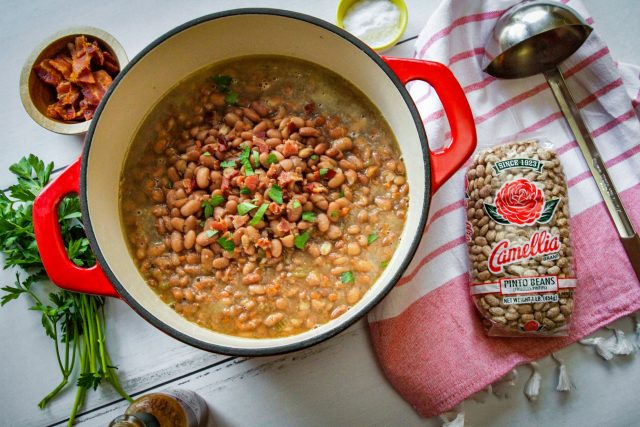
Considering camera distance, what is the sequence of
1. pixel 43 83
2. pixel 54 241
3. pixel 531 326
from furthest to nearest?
1. pixel 43 83
2. pixel 531 326
3. pixel 54 241

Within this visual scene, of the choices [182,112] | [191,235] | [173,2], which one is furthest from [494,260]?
[173,2]

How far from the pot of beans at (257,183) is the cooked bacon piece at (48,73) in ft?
1.20

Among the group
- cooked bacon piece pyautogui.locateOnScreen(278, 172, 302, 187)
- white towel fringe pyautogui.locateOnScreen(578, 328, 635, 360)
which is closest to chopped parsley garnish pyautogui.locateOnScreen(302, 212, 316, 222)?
cooked bacon piece pyautogui.locateOnScreen(278, 172, 302, 187)

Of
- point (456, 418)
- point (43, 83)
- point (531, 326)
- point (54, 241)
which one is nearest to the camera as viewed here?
point (54, 241)

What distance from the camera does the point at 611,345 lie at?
5.97 feet

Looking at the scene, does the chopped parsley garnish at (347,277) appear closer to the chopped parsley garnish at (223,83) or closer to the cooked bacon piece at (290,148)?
the cooked bacon piece at (290,148)

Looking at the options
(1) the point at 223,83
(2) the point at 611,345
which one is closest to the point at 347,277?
(1) the point at 223,83

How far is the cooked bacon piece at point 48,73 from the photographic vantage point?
6.05ft

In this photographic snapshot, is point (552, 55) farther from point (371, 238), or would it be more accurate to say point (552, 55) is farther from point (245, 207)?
point (245, 207)

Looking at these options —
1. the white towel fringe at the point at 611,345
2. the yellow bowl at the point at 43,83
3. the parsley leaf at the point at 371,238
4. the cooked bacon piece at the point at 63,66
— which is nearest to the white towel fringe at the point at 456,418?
the white towel fringe at the point at 611,345

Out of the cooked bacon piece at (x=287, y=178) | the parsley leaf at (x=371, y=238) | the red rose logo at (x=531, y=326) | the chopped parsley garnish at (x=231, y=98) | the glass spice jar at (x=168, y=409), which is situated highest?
the chopped parsley garnish at (x=231, y=98)

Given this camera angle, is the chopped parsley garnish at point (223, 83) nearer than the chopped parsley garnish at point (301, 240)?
No

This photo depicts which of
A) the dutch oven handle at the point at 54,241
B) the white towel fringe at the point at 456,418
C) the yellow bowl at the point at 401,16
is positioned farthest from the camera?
the yellow bowl at the point at 401,16

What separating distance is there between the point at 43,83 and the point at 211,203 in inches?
31.1
